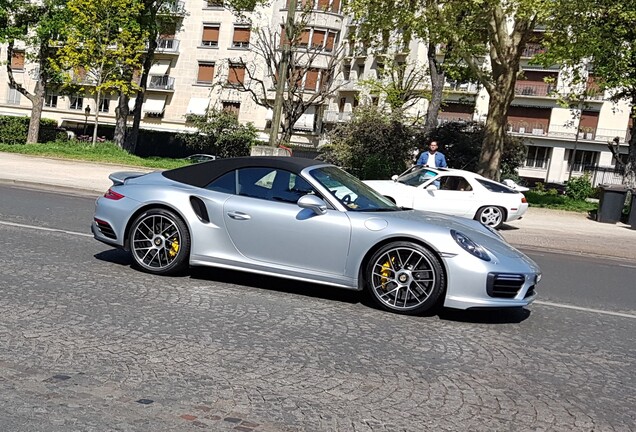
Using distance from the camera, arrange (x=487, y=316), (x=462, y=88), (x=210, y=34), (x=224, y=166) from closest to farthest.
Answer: (x=487, y=316)
(x=224, y=166)
(x=210, y=34)
(x=462, y=88)

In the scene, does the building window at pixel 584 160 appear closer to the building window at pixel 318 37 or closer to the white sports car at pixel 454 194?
the building window at pixel 318 37

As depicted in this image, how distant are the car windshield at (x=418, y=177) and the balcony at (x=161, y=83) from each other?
52.2m

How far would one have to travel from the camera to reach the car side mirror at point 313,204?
6910 mm

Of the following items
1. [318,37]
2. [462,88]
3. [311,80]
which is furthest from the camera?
[462,88]

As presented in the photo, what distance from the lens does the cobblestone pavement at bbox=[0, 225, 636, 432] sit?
160 inches

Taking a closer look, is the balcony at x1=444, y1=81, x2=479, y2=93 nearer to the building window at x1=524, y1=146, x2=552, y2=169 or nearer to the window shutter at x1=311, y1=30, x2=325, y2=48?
the building window at x1=524, y1=146, x2=552, y2=169

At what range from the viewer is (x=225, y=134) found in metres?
44.3

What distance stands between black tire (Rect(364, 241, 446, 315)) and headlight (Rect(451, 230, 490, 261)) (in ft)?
0.88

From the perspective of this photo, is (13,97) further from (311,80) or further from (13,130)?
(13,130)

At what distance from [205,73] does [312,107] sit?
32.9ft

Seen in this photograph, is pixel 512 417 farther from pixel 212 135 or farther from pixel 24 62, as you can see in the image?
pixel 24 62

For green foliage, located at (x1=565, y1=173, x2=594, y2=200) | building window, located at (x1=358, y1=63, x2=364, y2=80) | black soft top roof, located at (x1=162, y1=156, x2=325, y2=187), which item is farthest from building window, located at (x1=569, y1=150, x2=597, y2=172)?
black soft top roof, located at (x1=162, y1=156, x2=325, y2=187)

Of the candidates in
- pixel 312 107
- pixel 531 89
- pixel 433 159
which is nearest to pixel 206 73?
pixel 312 107

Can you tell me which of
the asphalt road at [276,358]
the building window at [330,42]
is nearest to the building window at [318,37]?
Result: the building window at [330,42]
